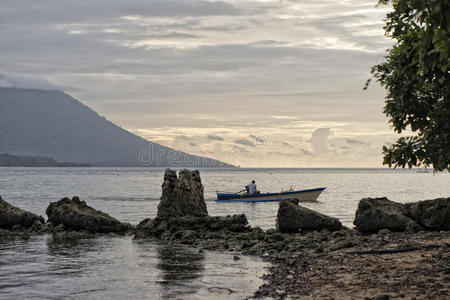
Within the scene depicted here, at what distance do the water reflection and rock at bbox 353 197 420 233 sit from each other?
27.8 ft

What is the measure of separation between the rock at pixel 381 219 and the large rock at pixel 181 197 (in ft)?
34.2

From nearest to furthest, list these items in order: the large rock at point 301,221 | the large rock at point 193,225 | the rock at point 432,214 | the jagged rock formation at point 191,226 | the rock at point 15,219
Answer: the rock at point 432,214
the large rock at point 301,221
the jagged rock formation at point 191,226
the large rock at point 193,225
the rock at point 15,219

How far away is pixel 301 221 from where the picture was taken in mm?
29250

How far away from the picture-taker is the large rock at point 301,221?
96.0ft

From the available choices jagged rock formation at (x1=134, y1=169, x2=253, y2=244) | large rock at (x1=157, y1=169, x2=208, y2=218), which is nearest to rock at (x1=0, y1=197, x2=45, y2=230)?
jagged rock formation at (x1=134, y1=169, x2=253, y2=244)

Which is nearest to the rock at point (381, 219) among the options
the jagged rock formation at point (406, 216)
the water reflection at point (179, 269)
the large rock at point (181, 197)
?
the jagged rock formation at point (406, 216)

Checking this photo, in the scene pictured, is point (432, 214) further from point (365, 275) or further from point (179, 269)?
point (179, 269)

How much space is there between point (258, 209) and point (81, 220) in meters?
27.8

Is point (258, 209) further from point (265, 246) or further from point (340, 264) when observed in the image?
point (340, 264)

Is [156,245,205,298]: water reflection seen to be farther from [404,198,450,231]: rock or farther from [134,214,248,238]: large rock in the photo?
[404,198,450,231]: rock

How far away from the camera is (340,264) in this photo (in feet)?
61.1

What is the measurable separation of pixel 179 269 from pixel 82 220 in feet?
47.8

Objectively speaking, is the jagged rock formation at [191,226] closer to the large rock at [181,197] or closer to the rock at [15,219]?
the large rock at [181,197]

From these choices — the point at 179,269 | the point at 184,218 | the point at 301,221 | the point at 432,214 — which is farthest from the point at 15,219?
the point at 432,214
